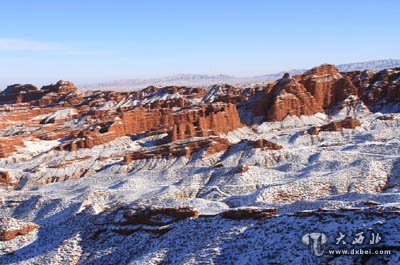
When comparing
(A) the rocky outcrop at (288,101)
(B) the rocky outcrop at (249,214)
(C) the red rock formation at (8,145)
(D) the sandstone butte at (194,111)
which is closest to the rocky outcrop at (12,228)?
(B) the rocky outcrop at (249,214)

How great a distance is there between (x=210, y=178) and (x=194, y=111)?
49.1 metres

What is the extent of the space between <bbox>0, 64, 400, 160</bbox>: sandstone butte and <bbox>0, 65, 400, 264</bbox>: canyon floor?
0.39m

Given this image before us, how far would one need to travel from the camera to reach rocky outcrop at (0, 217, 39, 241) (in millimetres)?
36219

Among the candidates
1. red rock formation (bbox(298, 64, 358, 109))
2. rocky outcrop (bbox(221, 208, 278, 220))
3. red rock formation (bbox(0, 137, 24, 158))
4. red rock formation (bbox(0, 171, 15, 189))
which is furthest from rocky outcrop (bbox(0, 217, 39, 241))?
red rock formation (bbox(298, 64, 358, 109))

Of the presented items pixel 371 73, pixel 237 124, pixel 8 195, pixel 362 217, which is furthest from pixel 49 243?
pixel 371 73

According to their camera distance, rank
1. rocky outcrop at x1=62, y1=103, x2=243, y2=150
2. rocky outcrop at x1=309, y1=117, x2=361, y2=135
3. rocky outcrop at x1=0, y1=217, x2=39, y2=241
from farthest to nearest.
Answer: rocky outcrop at x1=62, y1=103, x2=243, y2=150
rocky outcrop at x1=309, y1=117, x2=361, y2=135
rocky outcrop at x1=0, y1=217, x2=39, y2=241

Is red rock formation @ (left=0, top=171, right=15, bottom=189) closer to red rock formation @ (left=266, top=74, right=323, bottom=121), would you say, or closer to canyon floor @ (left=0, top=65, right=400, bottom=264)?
canyon floor @ (left=0, top=65, right=400, bottom=264)

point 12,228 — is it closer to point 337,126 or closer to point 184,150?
point 184,150

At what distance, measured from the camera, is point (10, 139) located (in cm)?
10425

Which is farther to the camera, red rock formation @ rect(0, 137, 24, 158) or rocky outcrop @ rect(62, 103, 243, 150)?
red rock formation @ rect(0, 137, 24, 158)

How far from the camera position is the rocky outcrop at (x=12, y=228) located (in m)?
36.2

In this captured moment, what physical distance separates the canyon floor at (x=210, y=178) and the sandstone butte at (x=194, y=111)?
391mm

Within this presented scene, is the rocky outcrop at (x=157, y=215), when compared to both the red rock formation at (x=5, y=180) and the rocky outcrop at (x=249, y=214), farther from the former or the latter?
the red rock formation at (x=5, y=180)

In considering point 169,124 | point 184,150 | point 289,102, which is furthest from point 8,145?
point 289,102
